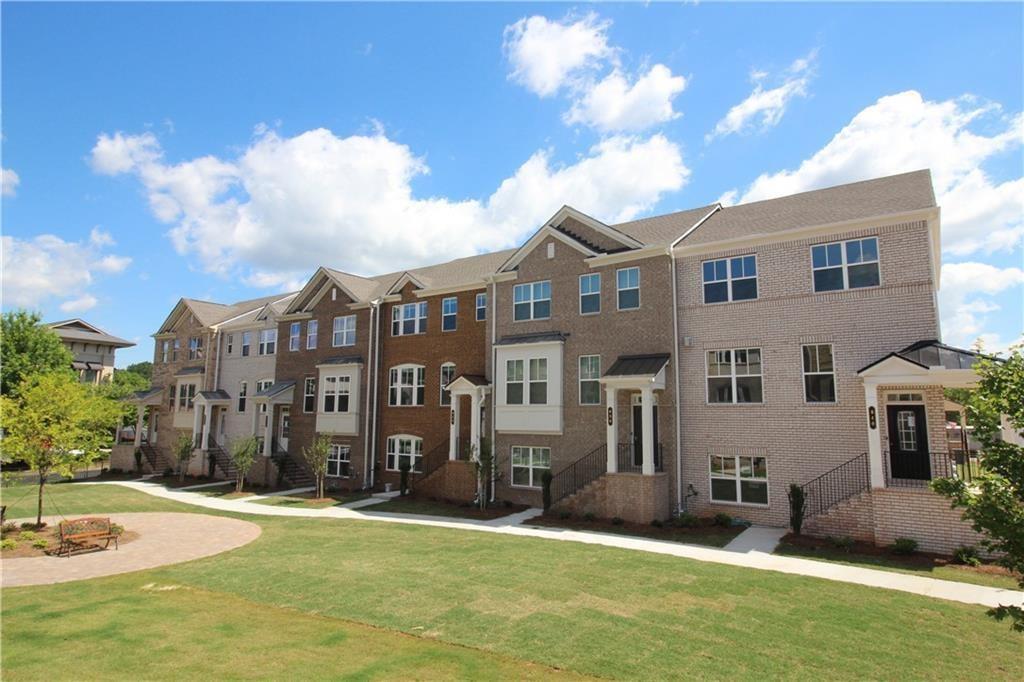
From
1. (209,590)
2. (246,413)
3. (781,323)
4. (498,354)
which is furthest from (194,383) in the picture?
(781,323)

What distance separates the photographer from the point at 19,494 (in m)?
28.2

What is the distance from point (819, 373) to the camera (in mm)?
17219

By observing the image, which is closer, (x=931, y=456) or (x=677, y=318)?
(x=931, y=456)

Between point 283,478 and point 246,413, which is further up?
point 246,413

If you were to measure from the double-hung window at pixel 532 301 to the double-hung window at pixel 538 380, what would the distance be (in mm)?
1915

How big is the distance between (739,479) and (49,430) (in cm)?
2229

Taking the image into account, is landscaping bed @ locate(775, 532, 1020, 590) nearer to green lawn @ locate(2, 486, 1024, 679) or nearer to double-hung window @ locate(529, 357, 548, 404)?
green lawn @ locate(2, 486, 1024, 679)

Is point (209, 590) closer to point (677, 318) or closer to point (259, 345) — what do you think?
point (677, 318)

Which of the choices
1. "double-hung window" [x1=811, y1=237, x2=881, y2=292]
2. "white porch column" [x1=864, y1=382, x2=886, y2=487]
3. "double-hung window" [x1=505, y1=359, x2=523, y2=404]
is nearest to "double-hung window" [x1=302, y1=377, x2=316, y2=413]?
"double-hung window" [x1=505, y1=359, x2=523, y2=404]

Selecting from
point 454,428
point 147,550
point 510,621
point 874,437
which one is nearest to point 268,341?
point 454,428

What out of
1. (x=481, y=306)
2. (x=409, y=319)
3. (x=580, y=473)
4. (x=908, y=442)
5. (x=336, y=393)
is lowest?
(x=580, y=473)

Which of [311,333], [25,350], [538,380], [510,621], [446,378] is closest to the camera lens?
[510,621]

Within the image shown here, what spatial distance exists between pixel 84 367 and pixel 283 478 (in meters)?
44.3

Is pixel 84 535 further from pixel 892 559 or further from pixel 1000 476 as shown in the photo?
pixel 892 559
